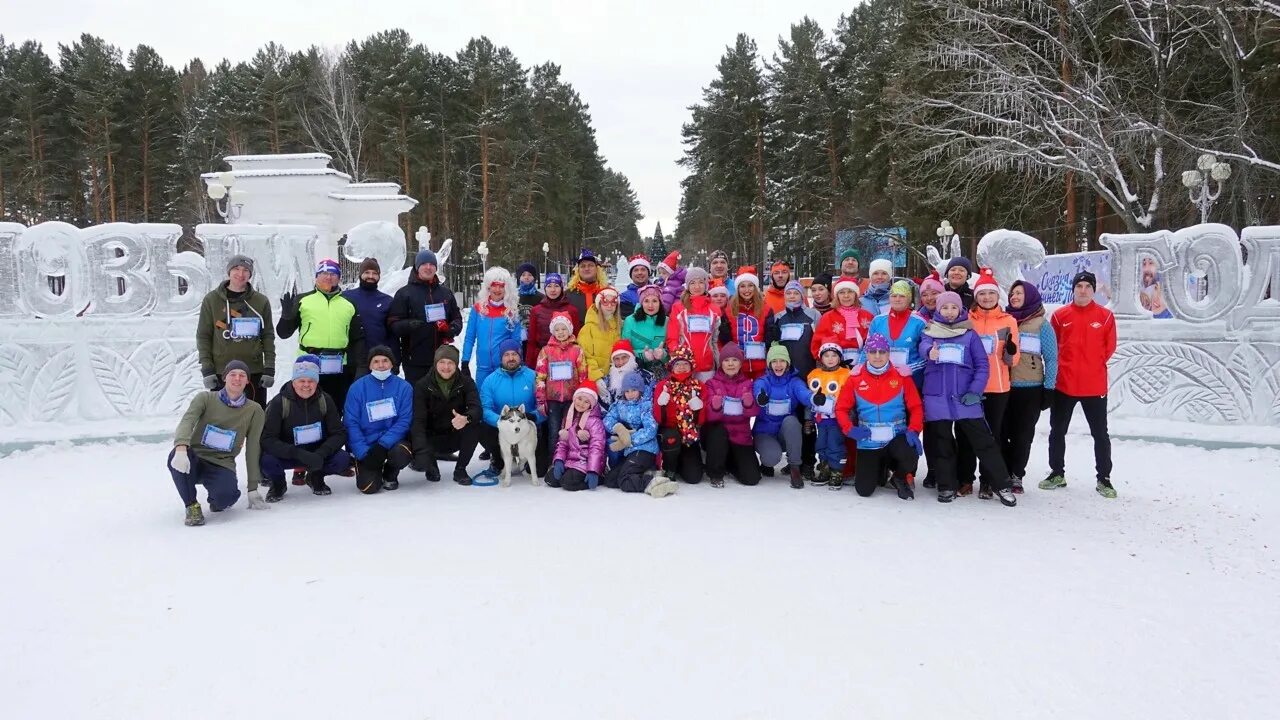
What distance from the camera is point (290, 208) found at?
18.7 meters

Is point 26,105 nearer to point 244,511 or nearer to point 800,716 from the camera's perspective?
point 244,511

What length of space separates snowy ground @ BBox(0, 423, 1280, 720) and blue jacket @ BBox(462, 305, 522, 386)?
134 cm

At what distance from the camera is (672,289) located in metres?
6.49

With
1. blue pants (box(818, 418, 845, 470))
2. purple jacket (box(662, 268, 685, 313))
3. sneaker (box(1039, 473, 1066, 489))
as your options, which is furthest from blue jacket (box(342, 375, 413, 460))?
sneaker (box(1039, 473, 1066, 489))

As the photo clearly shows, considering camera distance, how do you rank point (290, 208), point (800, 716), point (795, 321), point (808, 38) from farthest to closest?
1. point (808, 38)
2. point (290, 208)
3. point (795, 321)
4. point (800, 716)

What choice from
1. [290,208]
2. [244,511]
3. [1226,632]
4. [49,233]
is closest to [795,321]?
[1226,632]

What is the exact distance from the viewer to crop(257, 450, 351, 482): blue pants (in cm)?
493

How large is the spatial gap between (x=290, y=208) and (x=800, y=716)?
19577 millimetres

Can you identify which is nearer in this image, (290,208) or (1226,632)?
(1226,632)

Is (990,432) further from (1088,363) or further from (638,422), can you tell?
(638,422)

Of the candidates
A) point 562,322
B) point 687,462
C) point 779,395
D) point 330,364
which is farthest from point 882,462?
point 330,364

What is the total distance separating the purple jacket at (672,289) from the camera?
626 cm

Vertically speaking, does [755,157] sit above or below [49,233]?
above

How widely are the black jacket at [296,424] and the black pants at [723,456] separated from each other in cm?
262
